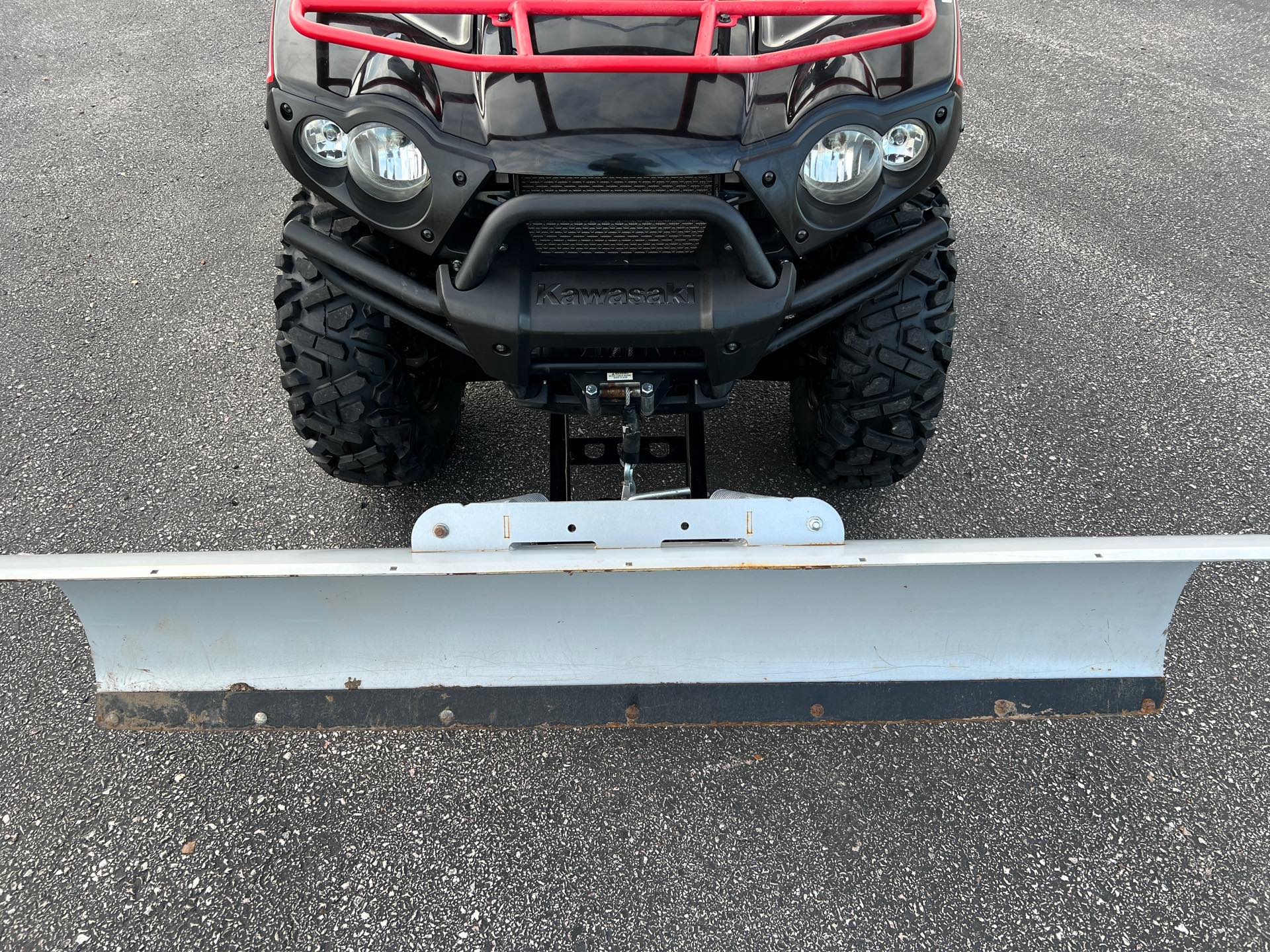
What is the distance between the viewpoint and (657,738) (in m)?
2.16

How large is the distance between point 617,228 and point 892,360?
0.77 meters

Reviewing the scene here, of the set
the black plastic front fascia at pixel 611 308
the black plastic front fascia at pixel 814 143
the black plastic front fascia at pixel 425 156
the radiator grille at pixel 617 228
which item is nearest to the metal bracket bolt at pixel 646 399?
the black plastic front fascia at pixel 611 308

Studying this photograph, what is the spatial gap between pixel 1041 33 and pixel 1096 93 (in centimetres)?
82

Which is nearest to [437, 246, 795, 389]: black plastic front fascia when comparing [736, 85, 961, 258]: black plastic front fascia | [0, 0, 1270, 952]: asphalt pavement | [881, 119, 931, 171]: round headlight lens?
[736, 85, 961, 258]: black plastic front fascia

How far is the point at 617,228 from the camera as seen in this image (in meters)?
1.80

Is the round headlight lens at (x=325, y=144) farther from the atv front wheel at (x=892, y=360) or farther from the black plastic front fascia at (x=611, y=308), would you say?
the atv front wheel at (x=892, y=360)

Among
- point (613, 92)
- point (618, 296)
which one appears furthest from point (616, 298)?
point (613, 92)

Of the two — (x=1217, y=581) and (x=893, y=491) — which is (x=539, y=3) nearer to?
(x=893, y=491)

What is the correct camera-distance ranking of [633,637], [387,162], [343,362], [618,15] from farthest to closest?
[343,362]
[633,637]
[387,162]
[618,15]

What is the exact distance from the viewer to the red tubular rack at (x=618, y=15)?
5.37 ft

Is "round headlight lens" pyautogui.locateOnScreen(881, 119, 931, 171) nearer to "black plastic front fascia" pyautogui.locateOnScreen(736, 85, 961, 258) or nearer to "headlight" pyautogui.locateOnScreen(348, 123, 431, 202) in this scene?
"black plastic front fascia" pyautogui.locateOnScreen(736, 85, 961, 258)

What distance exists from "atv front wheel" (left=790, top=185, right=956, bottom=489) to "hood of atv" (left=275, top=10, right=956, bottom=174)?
1.08 ft

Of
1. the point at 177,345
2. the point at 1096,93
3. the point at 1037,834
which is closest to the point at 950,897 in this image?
the point at 1037,834

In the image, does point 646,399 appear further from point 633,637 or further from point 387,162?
point 387,162
